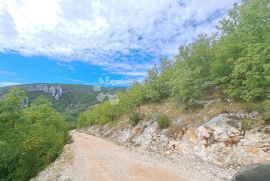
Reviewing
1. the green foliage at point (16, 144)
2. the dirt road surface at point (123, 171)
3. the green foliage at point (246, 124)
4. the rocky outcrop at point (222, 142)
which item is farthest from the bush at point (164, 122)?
the green foliage at point (16, 144)

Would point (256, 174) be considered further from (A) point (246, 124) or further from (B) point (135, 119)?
(B) point (135, 119)

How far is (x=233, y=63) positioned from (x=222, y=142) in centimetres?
1016

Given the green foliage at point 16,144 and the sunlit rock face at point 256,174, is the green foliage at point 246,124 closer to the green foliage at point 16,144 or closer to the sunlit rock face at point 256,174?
the sunlit rock face at point 256,174

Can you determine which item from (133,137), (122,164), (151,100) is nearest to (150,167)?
(122,164)

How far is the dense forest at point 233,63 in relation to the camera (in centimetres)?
2270

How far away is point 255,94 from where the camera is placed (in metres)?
22.8

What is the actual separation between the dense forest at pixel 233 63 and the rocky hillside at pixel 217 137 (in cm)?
140

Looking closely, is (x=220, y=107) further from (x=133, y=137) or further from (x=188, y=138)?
(x=133, y=137)

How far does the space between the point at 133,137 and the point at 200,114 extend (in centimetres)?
1350

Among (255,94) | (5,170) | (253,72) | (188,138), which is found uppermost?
(253,72)

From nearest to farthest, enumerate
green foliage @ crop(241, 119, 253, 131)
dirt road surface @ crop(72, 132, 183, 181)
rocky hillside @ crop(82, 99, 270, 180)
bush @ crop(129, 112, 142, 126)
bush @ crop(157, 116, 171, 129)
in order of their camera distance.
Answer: dirt road surface @ crop(72, 132, 183, 181) → rocky hillside @ crop(82, 99, 270, 180) → green foliage @ crop(241, 119, 253, 131) → bush @ crop(157, 116, 171, 129) → bush @ crop(129, 112, 142, 126)

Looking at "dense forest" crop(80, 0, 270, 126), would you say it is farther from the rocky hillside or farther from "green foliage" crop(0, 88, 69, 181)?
"green foliage" crop(0, 88, 69, 181)

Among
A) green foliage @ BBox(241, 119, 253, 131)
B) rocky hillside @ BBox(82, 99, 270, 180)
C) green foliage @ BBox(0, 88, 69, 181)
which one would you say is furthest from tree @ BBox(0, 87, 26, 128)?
green foliage @ BBox(241, 119, 253, 131)

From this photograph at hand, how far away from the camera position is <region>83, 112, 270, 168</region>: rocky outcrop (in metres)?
19.2
